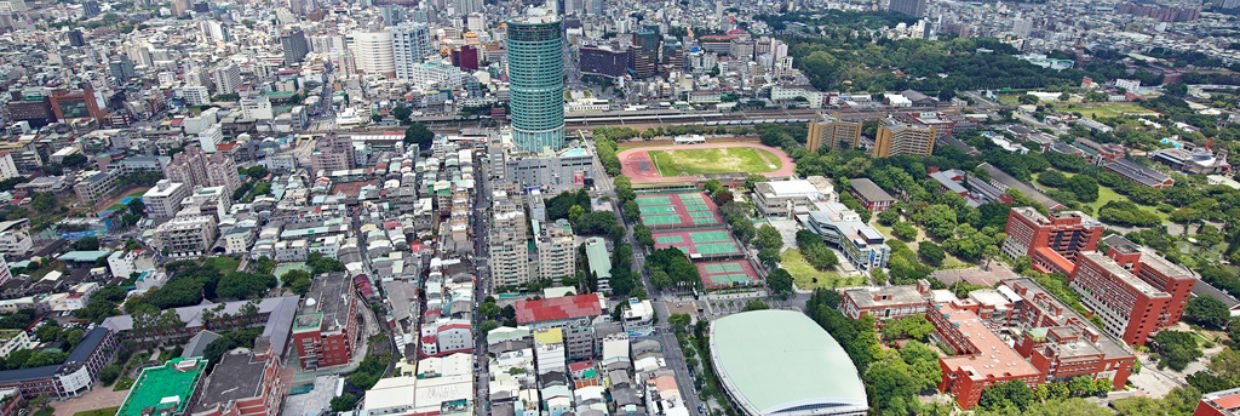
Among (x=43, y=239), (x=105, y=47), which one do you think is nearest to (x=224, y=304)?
(x=43, y=239)

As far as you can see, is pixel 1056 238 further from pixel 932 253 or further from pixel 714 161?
pixel 714 161

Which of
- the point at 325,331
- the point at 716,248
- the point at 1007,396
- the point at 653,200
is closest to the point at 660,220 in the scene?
the point at 653,200

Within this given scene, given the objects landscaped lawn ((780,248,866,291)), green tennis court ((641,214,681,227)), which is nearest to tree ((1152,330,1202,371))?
landscaped lawn ((780,248,866,291))

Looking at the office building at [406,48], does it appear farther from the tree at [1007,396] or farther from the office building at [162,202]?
the tree at [1007,396]

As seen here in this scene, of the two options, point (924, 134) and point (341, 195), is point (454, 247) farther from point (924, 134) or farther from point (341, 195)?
point (924, 134)

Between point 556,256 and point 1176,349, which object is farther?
point 556,256

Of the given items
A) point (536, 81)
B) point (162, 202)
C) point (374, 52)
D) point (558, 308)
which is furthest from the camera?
point (374, 52)
